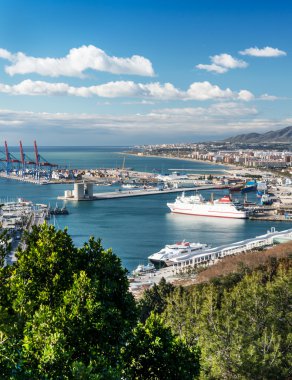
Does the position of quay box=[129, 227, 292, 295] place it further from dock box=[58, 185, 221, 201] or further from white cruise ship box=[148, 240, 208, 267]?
dock box=[58, 185, 221, 201]

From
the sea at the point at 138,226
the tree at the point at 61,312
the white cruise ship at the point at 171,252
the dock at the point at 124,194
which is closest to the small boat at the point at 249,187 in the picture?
the dock at the point at 124,194

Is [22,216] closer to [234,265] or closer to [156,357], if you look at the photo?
[234,265]

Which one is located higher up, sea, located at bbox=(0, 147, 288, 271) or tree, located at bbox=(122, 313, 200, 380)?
tree, located at bbox=(122, 313, 200, 380)

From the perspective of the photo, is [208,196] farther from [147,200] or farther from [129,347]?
[129,347]

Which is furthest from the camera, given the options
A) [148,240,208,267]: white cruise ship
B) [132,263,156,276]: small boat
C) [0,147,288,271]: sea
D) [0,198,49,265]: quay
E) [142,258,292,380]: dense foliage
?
[0,198,49,265]: quay

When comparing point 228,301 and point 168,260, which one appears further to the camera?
point 168,260

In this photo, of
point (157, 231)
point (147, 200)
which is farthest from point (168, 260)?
point (147, 200)

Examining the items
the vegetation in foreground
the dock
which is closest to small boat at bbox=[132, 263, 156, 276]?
the vegetation in foreground

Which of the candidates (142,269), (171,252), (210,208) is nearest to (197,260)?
(171,252)
